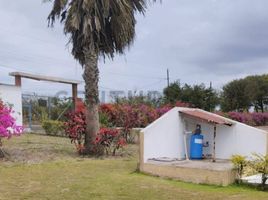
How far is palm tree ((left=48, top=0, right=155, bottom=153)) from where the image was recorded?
12969 mm

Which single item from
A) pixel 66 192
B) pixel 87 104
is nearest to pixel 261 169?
pixel 66 192

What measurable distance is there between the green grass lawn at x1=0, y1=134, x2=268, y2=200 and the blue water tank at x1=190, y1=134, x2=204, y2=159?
2173mm

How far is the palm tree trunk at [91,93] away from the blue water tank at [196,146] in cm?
294

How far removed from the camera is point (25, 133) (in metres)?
21.3

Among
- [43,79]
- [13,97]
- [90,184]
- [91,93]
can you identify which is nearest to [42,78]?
[43,79]

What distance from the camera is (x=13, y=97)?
66.8ft

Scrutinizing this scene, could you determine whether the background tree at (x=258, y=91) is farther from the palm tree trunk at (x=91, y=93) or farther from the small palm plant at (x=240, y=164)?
the small palm plant at (x=240, y=164)

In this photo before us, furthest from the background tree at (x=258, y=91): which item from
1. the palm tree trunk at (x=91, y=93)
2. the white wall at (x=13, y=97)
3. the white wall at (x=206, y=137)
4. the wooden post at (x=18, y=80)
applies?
the palm tree trunk at (x=91, y=93)

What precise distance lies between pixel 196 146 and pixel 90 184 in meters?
5.13

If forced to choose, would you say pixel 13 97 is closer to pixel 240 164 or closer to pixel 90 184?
pixel 90 184

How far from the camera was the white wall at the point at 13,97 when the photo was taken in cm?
1987

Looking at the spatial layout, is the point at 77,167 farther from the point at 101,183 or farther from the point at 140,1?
the point at 140,1

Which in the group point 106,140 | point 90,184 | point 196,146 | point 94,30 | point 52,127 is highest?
point 94,30

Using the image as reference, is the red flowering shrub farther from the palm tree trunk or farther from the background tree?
the background tree
